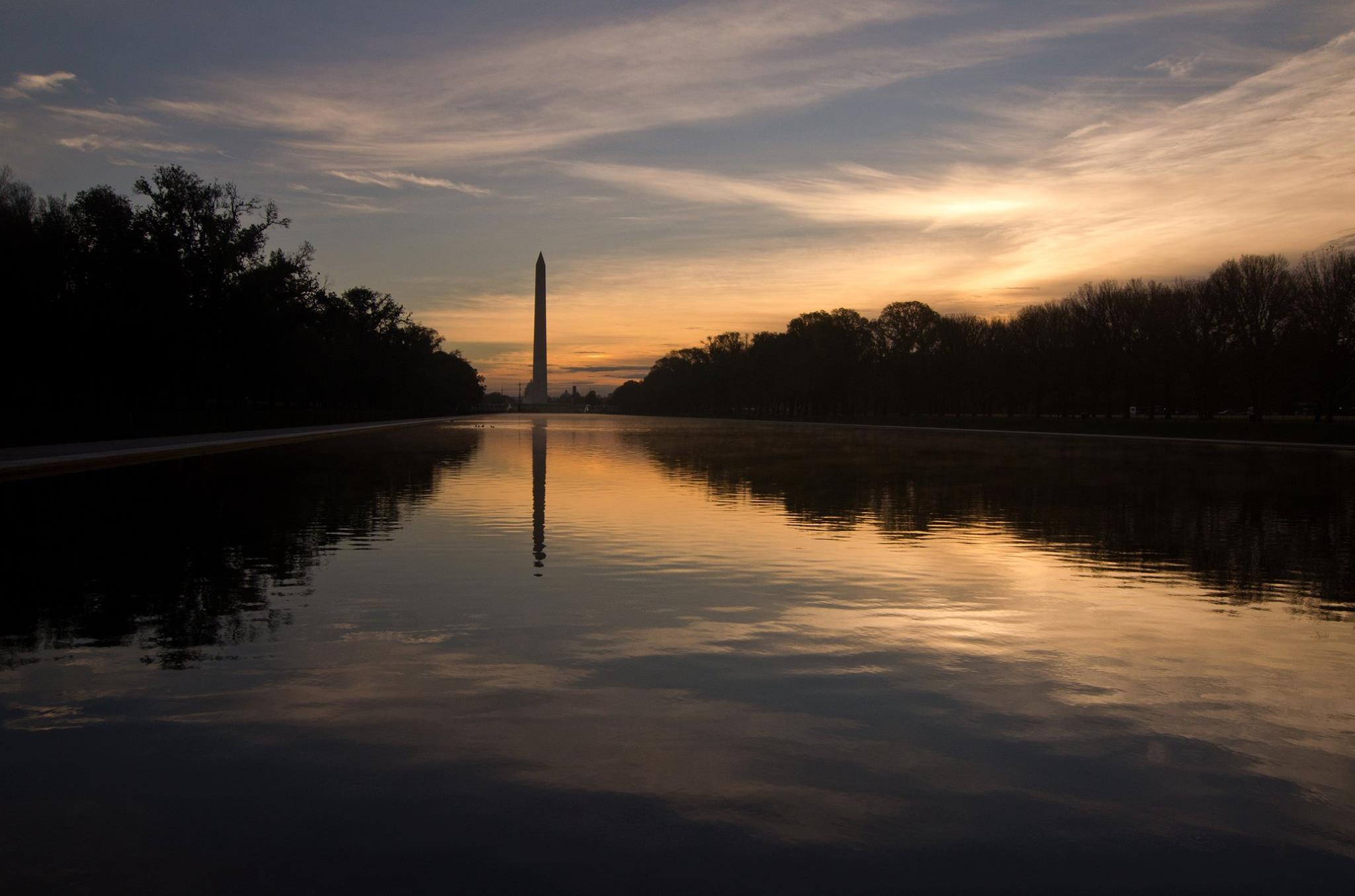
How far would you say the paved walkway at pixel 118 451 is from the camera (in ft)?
85.7

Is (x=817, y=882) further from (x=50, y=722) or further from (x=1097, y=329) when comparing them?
(x=1097, y=329)

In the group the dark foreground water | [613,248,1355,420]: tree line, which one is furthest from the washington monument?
the dark foreground water

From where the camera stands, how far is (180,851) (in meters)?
4.21

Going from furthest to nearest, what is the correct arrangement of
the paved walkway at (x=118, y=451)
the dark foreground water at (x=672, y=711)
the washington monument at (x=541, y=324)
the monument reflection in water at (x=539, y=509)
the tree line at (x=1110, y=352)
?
the washington monument at (x=541, y=324) → the tree line at (x=1110, y=352) → the paved walkway at (x=118, y=451) → the monument reflection in water at (x=539, y=509) → the dark foreground water at (x=672, y=711)

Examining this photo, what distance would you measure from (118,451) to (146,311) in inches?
827

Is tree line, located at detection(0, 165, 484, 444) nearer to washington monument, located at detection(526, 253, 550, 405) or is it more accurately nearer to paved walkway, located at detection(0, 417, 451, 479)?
paved walkway, located at detection(0, 417, 451, 479)

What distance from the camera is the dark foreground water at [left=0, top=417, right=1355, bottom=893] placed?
13.8 feet

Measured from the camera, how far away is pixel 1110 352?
7669cm

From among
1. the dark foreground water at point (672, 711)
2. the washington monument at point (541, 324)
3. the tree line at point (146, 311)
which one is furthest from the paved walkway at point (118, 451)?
the washington monument at point (541, 324)

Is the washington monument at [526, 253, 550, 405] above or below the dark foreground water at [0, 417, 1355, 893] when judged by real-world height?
above

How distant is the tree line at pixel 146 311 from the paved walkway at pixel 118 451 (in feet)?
5.62

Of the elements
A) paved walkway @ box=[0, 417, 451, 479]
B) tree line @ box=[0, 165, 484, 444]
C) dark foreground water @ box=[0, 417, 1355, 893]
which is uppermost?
tree line @ box=[0, 165, 484, 444]

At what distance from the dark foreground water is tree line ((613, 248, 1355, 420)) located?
186ft

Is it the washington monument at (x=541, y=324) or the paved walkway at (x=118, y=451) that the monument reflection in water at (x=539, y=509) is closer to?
the paved walkway at (x=118, y=451)
